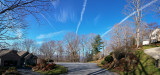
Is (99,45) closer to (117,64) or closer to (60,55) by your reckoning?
(60,55)

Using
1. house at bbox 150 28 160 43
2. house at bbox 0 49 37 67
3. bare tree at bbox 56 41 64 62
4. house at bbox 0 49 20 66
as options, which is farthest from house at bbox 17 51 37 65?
house at bbox 150 28 160 43

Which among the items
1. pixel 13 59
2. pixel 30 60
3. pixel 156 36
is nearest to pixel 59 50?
pixel 30 60

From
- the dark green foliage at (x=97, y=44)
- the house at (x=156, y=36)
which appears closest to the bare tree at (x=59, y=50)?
the dark green foliage at (x=97, y=44)

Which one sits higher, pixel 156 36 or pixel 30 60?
pixel 156 36

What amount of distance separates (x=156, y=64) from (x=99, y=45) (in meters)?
23.9

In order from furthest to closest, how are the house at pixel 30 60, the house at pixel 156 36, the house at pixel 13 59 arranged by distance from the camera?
the house at pixel 156 36 < the house at pixel 30 60 < the house at pixel 13 59

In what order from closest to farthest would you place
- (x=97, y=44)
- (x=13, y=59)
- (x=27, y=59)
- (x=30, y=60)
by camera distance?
(x=13, y=59) < (x=27, y=59) < (x=30, y=60) < (x=97, y=44)

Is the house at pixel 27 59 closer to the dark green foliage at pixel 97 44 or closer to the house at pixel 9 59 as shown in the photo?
the house at pixel 9 59

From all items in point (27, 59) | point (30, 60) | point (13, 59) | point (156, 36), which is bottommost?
point (30, 60)

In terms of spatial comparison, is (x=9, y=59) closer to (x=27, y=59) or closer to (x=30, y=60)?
(x=27, y=59)

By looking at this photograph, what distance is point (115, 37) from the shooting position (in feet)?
76.9

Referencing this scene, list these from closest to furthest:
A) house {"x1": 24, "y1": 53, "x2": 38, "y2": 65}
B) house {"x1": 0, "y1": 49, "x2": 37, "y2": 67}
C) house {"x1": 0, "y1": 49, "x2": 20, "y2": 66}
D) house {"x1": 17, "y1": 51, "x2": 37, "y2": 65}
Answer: house {"x1": 0, "y1": 49, "x2": 20, "y2": 66} < house {"x1": 0, "y1": 49, "x2": 37, "y2": 67} < house {"x1": 17, "y1": 51, "x2": 37, "y2": 65} < house {"x1": 24, "y1": 53, "x2": 38, "y2": 65}

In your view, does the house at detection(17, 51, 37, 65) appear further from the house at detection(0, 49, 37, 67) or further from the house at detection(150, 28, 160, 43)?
the house at detection(150, 28, 160, 43)

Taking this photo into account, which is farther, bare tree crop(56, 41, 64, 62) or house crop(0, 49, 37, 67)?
bare tree crop(56, 41, 64, 62)
